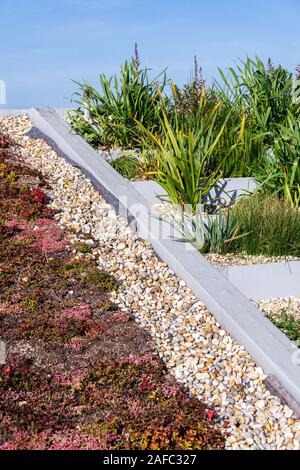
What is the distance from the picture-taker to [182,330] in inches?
240

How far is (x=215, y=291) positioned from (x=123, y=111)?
193 inches

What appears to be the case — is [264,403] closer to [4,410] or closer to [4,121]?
[4,410]

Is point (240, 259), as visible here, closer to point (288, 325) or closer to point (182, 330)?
point (288, 325)

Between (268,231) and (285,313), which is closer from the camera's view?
(285,313)

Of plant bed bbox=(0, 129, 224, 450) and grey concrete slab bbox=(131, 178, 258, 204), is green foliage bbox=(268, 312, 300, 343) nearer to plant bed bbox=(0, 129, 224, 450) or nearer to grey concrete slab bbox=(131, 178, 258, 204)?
plant bed bbox=(0, 129, 224, 450)

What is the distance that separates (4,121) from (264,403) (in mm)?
8505

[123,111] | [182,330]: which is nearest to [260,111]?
[123,111]

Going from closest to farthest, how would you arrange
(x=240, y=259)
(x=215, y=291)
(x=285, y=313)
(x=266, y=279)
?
(x=215, y=291)
(x=285, y=313)
(x=266, y=279)
(x=240, y=259)

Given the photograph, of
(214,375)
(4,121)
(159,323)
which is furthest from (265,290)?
(4,121)

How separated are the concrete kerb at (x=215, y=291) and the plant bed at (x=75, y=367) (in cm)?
70

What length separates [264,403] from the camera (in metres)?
5.15

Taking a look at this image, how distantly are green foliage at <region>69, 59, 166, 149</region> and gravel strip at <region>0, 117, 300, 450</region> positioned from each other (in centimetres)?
160

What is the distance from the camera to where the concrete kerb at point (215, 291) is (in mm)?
5390
